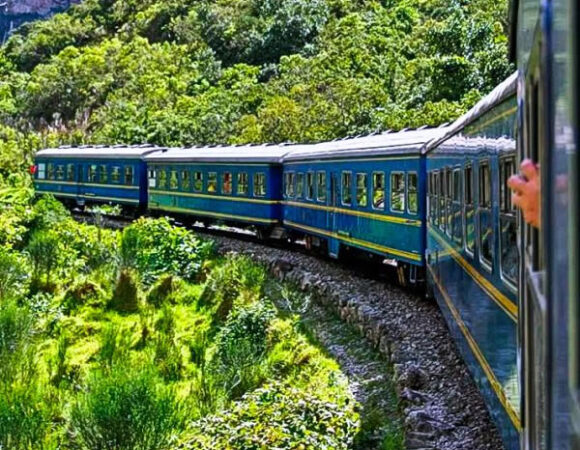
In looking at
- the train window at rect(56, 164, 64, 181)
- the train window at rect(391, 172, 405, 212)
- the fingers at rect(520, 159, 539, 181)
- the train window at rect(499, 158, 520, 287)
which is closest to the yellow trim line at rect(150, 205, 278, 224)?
the train window at rect(56, 164, 64, 181)

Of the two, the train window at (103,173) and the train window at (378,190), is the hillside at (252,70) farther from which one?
the train window at (378,190)

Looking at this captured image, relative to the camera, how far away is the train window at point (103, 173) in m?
25.8

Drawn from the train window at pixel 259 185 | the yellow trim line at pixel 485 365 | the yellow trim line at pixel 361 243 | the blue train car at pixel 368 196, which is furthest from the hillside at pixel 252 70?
the yellow trim line at pixel 485 365

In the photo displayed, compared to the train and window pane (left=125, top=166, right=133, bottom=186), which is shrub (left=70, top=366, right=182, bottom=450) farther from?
window pane (left=125, top=166, right=133, bottom=186)

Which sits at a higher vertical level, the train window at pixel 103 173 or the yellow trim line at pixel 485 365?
the train window at pixel 103 173

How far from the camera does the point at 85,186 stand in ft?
88.3

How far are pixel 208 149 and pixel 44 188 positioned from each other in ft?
30.7

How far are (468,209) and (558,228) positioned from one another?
4709 mm

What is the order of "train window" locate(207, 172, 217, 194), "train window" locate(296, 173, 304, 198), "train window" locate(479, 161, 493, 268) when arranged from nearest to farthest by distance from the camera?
1. "train window" locate(479, 161, 493, 268)
2. "train window" locate(296, 173, 304, 198)
3. "train window" locate(207, 172, 217, 194)

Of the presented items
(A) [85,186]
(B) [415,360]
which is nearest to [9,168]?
(A) [85,186]

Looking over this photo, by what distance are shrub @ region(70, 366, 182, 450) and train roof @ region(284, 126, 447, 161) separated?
4.14 m

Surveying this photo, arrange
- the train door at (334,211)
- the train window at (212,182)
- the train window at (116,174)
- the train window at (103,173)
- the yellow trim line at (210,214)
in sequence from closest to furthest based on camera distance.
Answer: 1. the train door at (334,211)
2. the yellow trim line at (210,214)
3. the train window at (212,182)
4. the train window at (116,174)
5. the train window at (103,173)

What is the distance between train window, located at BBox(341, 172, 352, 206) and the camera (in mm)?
13734

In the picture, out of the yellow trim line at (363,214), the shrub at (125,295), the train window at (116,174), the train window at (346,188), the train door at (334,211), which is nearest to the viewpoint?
the yellow trim line at (363,214)
